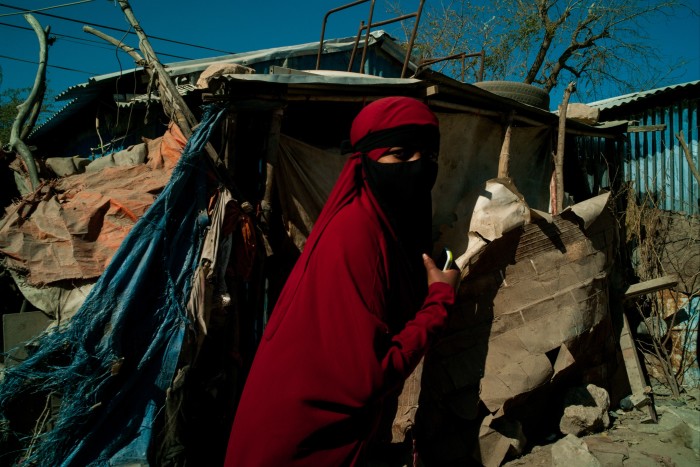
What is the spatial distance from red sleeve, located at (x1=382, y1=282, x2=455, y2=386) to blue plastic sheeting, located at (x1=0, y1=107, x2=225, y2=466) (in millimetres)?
2252

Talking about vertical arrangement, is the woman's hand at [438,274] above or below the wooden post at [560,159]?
below

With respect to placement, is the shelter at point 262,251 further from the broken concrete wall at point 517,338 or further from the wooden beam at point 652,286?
the wooden beam at point 652,286

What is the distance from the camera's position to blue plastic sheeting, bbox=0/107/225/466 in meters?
3.05

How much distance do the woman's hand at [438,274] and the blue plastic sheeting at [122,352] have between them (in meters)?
2.19

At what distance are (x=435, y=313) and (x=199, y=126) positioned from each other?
294 centimetres

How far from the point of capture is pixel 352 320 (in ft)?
4.60

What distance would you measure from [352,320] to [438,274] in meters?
0.40

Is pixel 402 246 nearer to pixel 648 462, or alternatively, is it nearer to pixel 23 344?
pixel 23 344

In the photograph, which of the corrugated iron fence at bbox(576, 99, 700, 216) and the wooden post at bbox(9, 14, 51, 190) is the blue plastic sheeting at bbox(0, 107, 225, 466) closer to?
the wooden post at bbox(9, 14, 51, 190)

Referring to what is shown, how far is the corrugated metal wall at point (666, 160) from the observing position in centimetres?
758

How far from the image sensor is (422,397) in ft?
14.4

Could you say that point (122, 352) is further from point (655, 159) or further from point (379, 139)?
point (655, 159)

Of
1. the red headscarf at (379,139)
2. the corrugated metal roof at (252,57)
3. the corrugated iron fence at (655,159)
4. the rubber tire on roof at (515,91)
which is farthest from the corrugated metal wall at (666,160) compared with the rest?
the red headscarf at (379,139)

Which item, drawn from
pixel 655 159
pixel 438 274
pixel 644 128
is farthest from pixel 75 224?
pixel 655 159
